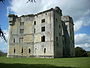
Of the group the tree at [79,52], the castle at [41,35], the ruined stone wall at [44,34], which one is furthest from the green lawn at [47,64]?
the tree at [79,52]

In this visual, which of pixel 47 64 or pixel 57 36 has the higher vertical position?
pixel 57 36

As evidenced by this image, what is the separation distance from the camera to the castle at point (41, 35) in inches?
1575

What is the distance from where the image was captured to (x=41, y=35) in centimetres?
4250

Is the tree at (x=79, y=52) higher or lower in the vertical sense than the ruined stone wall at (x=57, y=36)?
lower

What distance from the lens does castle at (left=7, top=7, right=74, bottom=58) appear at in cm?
4000

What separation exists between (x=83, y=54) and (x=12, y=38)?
27541 millimetres

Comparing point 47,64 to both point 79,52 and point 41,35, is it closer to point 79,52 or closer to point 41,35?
point 41,35

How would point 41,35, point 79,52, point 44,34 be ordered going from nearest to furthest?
point 44,34 < point 41,35 < point 79,52

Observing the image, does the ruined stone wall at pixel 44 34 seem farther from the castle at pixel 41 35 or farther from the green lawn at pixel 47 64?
the green lawn at pixel 47 64

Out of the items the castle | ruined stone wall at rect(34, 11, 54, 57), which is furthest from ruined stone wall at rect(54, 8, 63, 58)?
ruined stone wall at rect(34, 11, 54, 57)

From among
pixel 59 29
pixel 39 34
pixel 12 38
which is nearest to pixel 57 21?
pixel 59 29

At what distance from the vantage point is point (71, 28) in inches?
2092

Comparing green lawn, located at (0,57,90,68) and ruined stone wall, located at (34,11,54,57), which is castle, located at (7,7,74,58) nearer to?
ruined stone wall, located at (34,11,54,57)

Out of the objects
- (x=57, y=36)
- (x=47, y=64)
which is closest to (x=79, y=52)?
(x=57, y=36)
